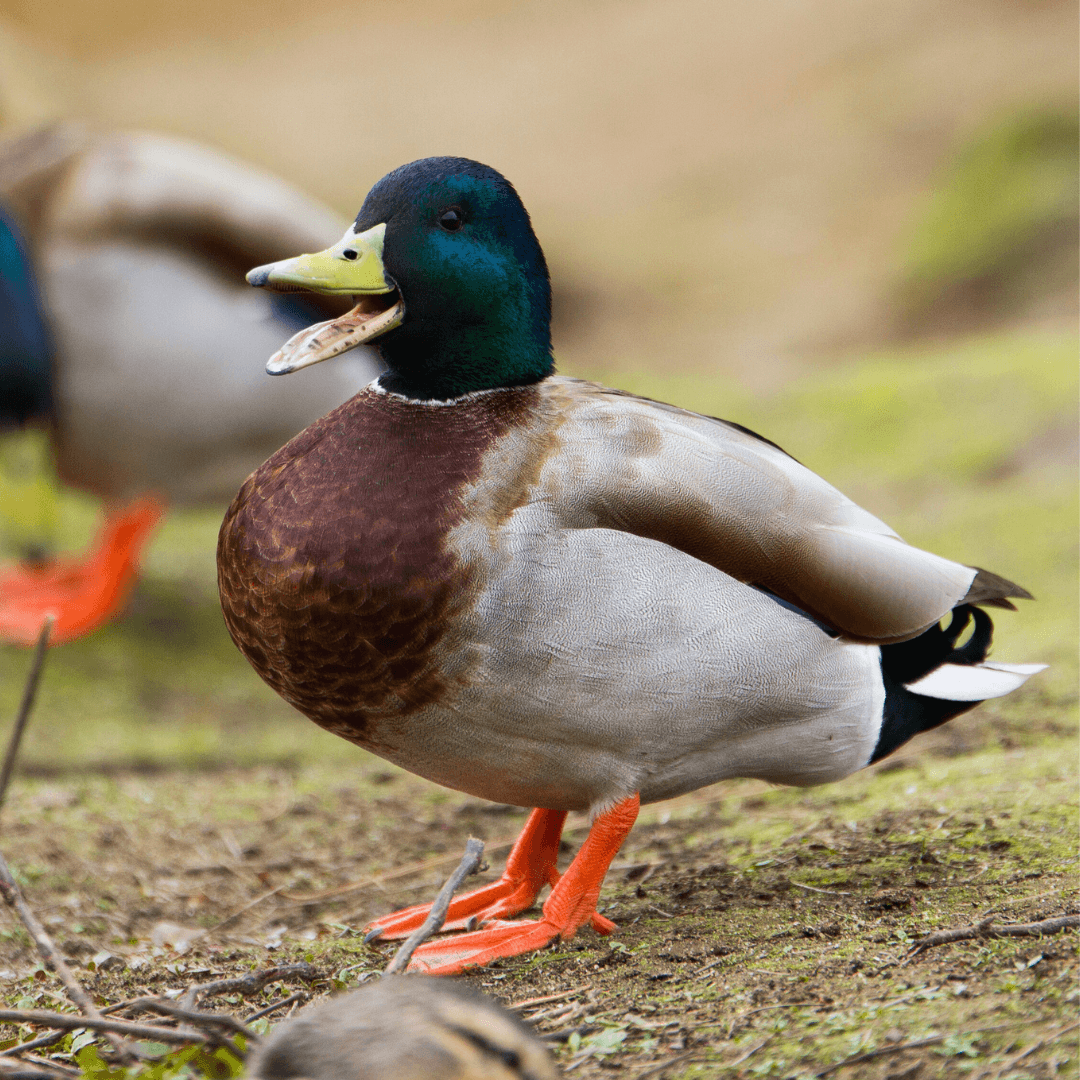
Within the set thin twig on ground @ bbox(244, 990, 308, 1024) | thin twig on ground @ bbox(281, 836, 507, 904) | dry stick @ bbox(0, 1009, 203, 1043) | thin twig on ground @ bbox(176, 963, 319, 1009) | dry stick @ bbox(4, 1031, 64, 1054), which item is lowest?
thin twig on ground @ bbox(281, 836, 507, 904)

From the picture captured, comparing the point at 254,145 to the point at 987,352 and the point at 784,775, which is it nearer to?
the point at 987,352

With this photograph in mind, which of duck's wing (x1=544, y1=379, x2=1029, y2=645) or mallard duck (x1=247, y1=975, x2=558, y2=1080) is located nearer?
mallard duck (x1=247, y1=975, x2=558, y2=1080)

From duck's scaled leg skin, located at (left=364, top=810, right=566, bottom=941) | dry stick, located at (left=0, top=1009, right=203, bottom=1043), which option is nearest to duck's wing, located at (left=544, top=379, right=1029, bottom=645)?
duck's scaled leg skin, located at (left=364, top=810, right=566, bottom=941)

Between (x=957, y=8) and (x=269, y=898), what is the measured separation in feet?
60.0

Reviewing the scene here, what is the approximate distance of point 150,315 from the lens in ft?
14.7

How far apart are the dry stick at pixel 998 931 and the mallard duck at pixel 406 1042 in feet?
2.41

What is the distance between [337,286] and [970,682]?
4.57 ft

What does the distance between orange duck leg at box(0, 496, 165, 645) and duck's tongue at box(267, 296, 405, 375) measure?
2.94 meters

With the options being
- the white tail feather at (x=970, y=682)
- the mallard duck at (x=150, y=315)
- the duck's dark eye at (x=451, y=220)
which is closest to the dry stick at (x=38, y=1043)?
the duck's dark eye at (x=451, y=220)

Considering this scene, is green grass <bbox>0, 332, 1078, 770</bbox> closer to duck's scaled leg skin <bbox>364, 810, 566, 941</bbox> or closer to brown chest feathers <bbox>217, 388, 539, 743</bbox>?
duck's scaled leg skin <bbox>364, 810, 566, 941</bbox>

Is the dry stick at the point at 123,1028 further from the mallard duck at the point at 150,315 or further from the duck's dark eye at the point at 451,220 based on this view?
the mallard duck at the point at 150,315

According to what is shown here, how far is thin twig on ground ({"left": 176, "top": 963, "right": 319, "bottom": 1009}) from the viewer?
6.85ft

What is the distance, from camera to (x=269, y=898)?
9.78 ft

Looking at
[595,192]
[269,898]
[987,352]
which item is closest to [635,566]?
[269,898]
